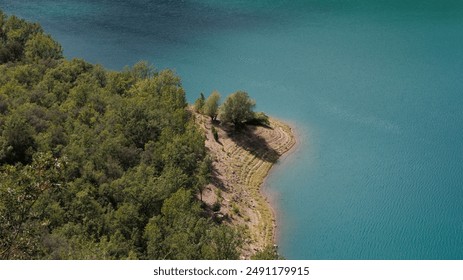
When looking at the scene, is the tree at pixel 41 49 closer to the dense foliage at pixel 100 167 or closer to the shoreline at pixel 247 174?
the dense foliage at pixel 100 167

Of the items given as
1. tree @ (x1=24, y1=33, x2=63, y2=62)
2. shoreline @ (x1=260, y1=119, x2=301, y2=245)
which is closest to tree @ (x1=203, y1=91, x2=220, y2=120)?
shoreline @ (x1=260, y1=119, x2=301, y2=245)

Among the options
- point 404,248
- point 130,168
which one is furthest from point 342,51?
point 130,168

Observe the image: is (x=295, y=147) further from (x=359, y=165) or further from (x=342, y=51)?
(x=342, y=51)

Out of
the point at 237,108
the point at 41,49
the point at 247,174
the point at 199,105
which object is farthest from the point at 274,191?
the point at 41,49

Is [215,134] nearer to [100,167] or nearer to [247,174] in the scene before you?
[247,174]

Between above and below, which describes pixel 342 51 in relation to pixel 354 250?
above
